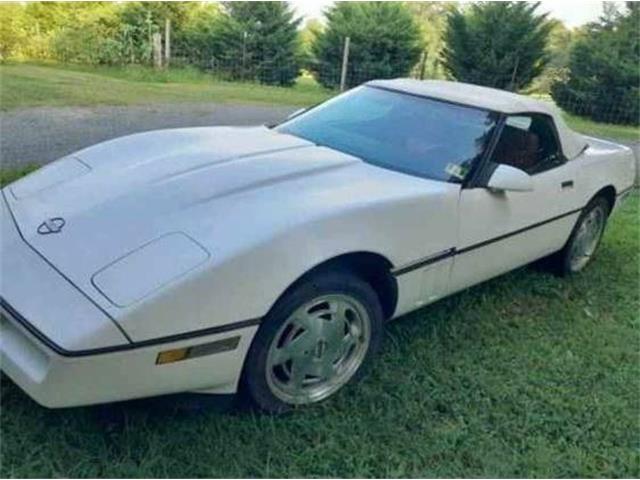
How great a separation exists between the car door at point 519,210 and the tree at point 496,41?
38.0 ft

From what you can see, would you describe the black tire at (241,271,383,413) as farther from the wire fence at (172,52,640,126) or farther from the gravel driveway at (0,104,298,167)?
the wire fence at (172,52,640,126)

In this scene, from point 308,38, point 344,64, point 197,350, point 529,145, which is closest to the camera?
point 197,350

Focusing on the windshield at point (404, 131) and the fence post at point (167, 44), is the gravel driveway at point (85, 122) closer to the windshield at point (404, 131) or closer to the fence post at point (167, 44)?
the windshield at point (404, 131)

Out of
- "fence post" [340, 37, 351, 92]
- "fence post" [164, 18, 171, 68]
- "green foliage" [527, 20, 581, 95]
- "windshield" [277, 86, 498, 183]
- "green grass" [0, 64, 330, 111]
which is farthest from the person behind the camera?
"green foliage" [527, 20, 581, 95]

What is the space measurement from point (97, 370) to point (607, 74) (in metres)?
15.5

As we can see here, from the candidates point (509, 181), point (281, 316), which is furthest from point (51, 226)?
point (509, 181)

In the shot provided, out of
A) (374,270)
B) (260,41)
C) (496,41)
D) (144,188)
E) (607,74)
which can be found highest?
(496,41)

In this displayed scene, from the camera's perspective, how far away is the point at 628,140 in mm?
11359

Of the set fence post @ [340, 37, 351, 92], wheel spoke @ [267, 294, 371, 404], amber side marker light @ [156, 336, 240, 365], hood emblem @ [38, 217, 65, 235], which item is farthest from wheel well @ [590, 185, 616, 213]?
fence post @ [340, 37, 351, 92]

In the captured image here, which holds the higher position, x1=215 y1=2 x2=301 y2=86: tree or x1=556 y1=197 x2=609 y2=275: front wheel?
x1=215 y1=2 x2=301 y2=86: tree

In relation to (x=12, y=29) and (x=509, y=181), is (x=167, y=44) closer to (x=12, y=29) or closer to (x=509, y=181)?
(x=12, y=29)

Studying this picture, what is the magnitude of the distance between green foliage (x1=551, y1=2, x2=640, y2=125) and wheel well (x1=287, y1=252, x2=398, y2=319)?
13.9m

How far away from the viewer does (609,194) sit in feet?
13.7

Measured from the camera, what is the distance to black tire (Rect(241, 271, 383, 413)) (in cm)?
218
